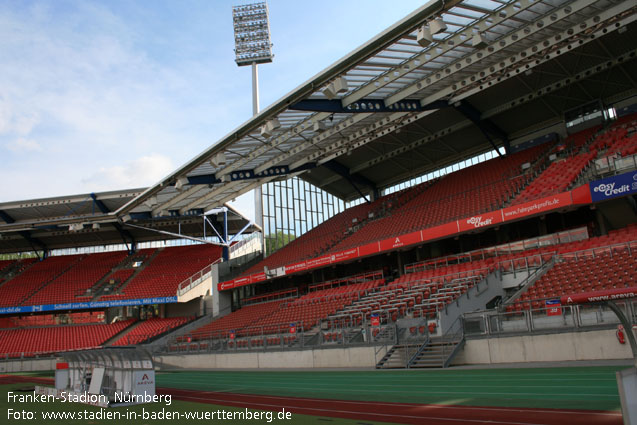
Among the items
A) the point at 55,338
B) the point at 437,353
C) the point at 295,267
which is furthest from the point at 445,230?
the point at 55,338

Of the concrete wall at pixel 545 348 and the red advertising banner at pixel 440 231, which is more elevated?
the red advertising banner at pixel 440 231

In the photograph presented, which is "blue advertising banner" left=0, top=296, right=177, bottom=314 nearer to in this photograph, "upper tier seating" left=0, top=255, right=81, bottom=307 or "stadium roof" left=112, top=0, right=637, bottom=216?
"upper tier seating" left=0, top=255, right=81, bottom=307

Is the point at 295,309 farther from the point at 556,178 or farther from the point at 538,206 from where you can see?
the point at 556,178

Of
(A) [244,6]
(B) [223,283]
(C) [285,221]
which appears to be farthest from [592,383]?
(A) [244,6]

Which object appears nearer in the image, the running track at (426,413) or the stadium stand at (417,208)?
the running track at (426,413)

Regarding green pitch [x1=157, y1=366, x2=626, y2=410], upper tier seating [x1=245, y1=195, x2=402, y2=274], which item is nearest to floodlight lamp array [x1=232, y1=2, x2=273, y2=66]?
upper tier seating [x1=245, y1=195, x2=402, y2=274]

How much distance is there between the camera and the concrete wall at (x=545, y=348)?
13.6 m

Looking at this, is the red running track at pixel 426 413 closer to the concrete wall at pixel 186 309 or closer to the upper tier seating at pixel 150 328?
the upper tier seating at pixel 150 328

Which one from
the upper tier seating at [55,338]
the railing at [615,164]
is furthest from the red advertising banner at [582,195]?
the upper tier seating at [55,338]

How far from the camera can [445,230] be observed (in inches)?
987

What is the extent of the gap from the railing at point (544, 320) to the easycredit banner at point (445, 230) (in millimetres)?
7132

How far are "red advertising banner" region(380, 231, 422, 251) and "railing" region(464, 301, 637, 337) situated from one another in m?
9.48

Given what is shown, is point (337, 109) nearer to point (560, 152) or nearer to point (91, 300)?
point (560, 152)

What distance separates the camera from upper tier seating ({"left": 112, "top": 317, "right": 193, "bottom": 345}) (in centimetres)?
3641
